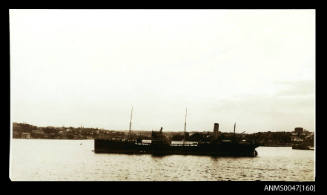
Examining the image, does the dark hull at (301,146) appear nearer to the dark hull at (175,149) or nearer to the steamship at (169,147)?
the steamship at (169,147)

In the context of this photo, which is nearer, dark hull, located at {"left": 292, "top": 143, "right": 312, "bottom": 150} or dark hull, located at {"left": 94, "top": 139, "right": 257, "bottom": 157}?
dark hull, located at {"left": 94, "top": 139, "right": 257, "bottom": 157}

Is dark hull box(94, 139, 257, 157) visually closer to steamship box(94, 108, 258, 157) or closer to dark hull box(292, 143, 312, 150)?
steamship box(94, 108, 258, 157)

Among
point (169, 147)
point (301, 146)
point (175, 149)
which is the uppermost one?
point (169, 147)

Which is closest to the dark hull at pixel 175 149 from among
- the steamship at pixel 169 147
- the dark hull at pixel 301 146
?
the steamship at pixel 169 147

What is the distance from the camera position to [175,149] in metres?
33.5

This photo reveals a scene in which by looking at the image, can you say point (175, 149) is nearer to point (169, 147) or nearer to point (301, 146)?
point (169, 147)

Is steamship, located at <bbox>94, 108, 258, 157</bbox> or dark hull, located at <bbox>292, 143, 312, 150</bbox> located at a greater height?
steamship, located at <bbox>94, 108, 258, 157</bbox>

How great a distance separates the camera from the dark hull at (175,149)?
33344 millimetres

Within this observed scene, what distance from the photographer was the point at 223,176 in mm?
20469

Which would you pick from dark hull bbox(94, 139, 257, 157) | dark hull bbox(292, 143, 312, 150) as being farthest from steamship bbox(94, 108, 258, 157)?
dark hull bbox(292, 143, 312, 150)

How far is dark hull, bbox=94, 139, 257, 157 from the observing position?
33.3 m

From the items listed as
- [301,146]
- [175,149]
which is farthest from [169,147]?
[301,146]
